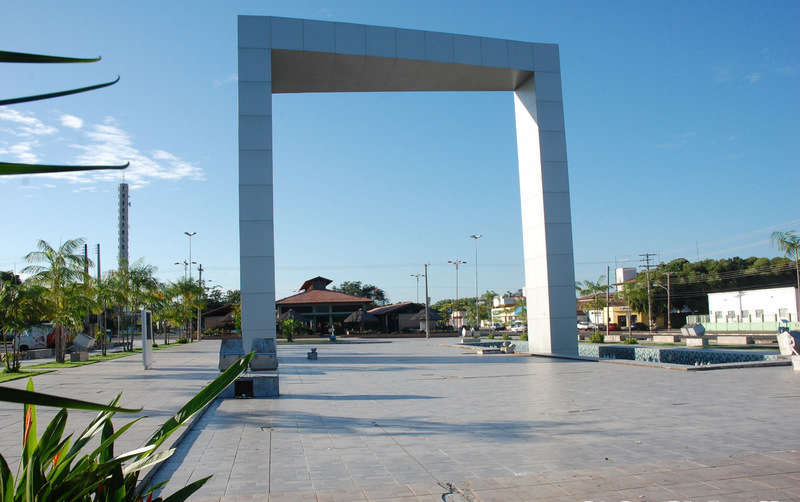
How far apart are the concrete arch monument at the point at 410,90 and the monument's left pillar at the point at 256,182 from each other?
0.03m

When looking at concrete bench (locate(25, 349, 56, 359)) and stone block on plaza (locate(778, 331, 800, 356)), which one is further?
concrete bench (locate(25, 349, 56, 359))

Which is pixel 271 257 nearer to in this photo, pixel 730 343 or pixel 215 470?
pixel 215 470

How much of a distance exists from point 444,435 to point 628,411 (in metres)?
3.26

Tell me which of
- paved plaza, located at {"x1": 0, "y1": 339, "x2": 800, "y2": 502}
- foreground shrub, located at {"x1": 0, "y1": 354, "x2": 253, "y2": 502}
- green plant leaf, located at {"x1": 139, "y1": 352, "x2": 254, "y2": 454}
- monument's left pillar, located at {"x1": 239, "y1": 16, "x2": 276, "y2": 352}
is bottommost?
paved plaza, located at {"x1": 0, "y1": 339, "x2": 800, "y2": 502}

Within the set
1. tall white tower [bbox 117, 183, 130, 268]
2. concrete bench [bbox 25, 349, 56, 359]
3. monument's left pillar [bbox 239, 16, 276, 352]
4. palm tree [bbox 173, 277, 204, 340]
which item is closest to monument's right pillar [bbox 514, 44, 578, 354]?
monument's left pillar [bbox 239, 16, 276, 352]

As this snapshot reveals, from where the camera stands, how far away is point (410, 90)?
79.5ft

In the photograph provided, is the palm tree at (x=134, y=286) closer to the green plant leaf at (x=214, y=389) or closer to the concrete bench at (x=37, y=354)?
the concrete bench at (x=37, y=354)

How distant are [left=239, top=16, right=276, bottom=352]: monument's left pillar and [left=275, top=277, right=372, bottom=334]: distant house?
39796 mm

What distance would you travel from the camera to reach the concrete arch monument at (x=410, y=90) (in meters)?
20.0

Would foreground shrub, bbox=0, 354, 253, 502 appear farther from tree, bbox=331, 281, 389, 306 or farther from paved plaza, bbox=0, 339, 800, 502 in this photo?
tree, bbox=331, 281, 389, 306

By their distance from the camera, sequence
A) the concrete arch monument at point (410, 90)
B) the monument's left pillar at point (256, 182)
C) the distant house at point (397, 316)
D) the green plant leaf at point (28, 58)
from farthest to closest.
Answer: the distant house at point (397, 316) < the concrete arch monument at point (410, 90) < the monument's left pillar at point (256, 182) < the green plant leaf at point (28, 58)

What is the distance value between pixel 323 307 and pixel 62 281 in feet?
130

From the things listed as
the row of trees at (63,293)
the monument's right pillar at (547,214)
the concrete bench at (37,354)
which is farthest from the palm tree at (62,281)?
the monument's right pillar at (547,214)

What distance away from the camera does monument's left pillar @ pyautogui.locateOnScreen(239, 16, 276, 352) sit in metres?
19.7
